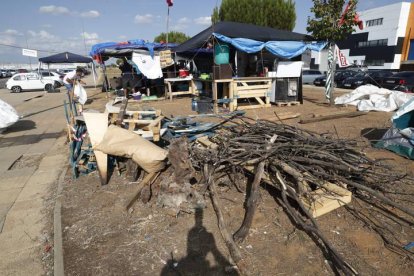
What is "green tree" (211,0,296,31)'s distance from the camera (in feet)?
78.6

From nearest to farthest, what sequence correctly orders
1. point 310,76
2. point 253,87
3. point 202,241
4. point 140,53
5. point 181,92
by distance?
point 202,241 → point 253,87 → point 140,53 → point 181,92 → point 310,76

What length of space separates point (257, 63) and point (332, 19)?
11.9ft

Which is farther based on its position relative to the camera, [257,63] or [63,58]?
[63,58]

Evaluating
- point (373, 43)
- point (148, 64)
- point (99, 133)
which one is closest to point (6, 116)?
point (99, 133)

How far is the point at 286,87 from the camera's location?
11.3 m

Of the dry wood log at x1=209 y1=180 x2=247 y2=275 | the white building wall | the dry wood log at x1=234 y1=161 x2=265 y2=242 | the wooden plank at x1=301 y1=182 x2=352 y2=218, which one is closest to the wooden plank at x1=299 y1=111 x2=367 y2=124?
the wooden plank at x1=301 y1=182 x2=352 y2=218

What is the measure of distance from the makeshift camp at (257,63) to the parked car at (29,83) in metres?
17.2

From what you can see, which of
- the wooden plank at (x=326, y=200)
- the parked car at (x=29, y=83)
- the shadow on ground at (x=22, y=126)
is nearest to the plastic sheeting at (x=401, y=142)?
the wooden plank at (x=326, y=200)

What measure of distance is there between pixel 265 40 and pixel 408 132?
715cm

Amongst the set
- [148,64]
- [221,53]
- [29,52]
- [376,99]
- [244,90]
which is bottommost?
[376,99]

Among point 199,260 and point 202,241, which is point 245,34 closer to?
point 202,241

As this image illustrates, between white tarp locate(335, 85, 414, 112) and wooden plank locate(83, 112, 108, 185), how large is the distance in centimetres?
972

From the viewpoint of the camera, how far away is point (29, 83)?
2319cm

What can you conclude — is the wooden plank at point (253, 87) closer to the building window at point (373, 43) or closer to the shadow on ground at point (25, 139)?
the shadow on ground at point (25, 139)
